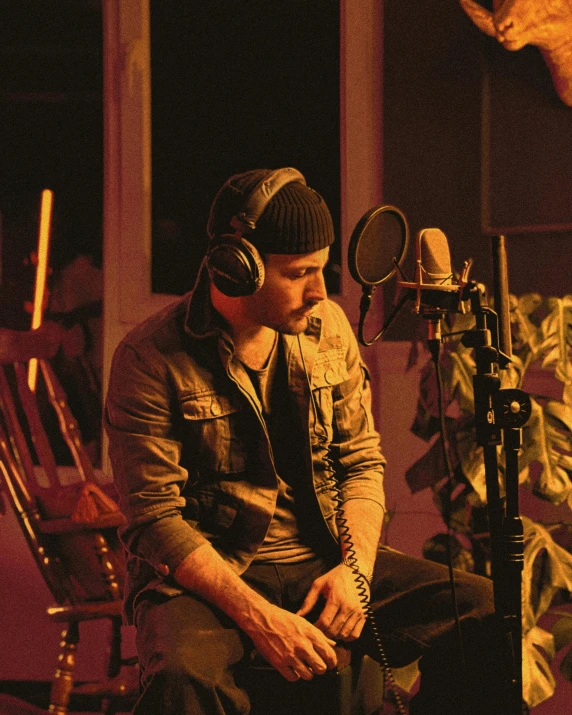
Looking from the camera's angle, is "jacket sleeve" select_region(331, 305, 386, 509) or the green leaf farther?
the green leaf

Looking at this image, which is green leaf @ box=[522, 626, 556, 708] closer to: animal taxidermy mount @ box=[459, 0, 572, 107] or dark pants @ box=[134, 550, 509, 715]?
dark pants @ box=[134, 550, 509, 715]

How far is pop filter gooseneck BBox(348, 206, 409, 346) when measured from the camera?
1550 mm

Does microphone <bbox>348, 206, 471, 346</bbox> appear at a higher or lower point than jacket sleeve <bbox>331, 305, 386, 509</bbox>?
higher

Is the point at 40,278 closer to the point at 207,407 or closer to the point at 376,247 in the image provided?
the point at 207,407

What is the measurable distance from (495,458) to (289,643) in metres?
0.46

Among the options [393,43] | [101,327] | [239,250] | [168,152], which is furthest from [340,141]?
[239,250]

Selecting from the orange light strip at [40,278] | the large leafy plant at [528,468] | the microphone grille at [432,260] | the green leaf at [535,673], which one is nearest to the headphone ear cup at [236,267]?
the microphone grille at [432,260]

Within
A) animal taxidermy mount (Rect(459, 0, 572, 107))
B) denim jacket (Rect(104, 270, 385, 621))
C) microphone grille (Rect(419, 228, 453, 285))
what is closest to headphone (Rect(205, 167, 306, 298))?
denim jacket (Rect(104, 270, 385, 621))

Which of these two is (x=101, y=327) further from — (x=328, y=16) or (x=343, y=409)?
(x=343, y=409)

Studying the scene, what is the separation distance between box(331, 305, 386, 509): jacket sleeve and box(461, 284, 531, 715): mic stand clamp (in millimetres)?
384

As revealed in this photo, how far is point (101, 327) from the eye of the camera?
127 inches

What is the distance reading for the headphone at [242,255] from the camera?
163cm

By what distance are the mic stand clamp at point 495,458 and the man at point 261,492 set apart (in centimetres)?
13

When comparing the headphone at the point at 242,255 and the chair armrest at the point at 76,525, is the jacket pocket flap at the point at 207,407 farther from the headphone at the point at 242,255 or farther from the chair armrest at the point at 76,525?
the chair armrest at the point at 76,525
